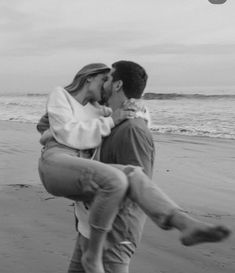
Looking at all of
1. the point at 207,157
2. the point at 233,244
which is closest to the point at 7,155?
the point at 207,157

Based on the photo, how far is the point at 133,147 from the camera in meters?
2.82

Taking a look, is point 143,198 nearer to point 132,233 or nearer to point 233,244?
point 132,233

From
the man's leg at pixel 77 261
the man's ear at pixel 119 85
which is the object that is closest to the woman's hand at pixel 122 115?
the man's ear at pixel 119 85

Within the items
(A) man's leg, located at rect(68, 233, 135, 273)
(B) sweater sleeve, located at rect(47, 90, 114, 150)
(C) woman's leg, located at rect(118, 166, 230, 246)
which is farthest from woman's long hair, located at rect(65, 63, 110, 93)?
(A) man's leg, located at rect(68, 233, 135, 273)

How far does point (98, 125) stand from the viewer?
279cm

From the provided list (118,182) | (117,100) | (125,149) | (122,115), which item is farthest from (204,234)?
(117,100)

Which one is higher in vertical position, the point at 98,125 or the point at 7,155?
the point at 98,125

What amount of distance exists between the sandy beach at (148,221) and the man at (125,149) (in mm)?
2073

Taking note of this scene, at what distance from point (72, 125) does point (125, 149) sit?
29 centimetres

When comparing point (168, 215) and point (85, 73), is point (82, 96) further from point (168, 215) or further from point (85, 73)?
point (168, 215)

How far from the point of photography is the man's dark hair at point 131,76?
2836mm

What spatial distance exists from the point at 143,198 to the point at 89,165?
0.31m

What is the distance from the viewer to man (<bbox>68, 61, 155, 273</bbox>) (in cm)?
283

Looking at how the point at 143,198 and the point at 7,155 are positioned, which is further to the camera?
the point at 7,155
